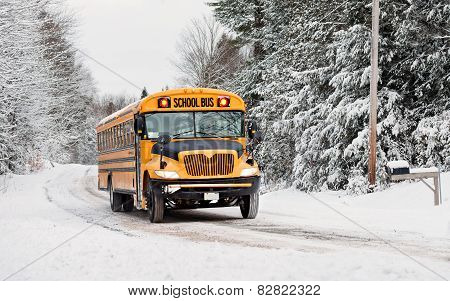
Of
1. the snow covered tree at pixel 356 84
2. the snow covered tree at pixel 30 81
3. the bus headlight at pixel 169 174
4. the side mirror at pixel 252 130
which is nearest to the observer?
the bus headlight at pixel 169 174

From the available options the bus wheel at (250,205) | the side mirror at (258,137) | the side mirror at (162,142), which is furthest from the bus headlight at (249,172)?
the side mirror at (162,142)

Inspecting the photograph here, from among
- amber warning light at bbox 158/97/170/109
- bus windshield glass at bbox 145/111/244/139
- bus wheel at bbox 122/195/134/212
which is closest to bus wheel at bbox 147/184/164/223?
bus windshield glass at bbox 145/111/244/139

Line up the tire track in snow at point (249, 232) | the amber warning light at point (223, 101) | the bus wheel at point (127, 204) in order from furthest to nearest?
the bus wheel at point (127, 204) < the amber warning light at point (223, 101) < the tire track in snow at point (249, 232)

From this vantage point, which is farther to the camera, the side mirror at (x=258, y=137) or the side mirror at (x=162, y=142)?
the side mirror at (x=258, y=137)

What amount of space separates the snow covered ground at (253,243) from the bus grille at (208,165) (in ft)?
3.28

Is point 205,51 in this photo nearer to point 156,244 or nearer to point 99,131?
point 99,131

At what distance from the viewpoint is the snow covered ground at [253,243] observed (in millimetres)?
6336

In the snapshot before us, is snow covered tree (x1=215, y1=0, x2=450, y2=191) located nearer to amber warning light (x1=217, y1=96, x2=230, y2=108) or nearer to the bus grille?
amber warning light (x1=217, y1=96, x2=230, y2=108)

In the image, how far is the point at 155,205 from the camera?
12398 mm

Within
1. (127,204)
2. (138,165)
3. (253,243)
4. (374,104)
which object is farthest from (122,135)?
(253,243)

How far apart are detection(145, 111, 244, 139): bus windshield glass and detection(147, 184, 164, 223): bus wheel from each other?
1296 millimetres

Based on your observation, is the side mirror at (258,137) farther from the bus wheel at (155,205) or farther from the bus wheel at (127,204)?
the bus wheel at (127,204)

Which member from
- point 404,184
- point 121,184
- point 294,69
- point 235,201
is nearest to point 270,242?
point 235,201

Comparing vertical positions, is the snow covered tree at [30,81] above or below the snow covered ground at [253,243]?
above
